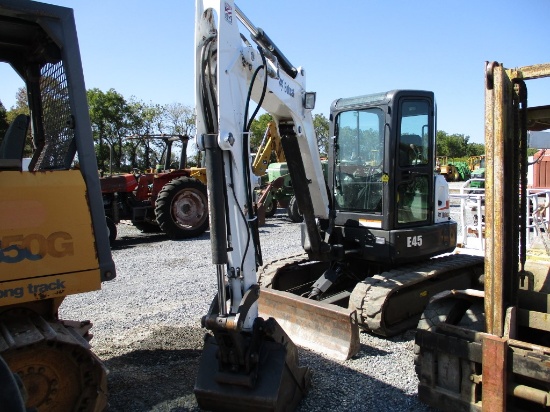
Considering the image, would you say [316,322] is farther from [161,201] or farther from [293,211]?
[293,211]

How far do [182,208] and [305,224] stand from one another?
7.57 metres

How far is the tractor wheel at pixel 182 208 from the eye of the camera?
38.6ft

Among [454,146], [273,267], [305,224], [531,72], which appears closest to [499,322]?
[531,72]

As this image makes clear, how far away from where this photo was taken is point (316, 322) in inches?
189

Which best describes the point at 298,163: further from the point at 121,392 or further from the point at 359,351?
the point at 121,392

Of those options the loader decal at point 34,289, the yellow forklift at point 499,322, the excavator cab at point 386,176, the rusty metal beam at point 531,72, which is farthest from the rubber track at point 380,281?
the loader decal at point 34,289

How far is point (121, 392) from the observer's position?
3.78 meters

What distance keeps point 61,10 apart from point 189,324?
3.61 metres

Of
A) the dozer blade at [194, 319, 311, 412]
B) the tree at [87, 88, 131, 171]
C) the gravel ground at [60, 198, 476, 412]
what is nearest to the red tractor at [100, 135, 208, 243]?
the gravel ground at [60, 198, 476, 412]

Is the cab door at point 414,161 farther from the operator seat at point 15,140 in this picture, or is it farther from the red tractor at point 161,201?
the red tractor at point 161,201

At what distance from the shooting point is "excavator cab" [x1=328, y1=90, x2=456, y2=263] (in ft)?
17.4

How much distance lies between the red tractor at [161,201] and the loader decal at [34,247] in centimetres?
888

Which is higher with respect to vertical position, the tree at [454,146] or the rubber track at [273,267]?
the tree at [454,146]

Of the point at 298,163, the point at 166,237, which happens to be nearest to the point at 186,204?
the point at 166,237
